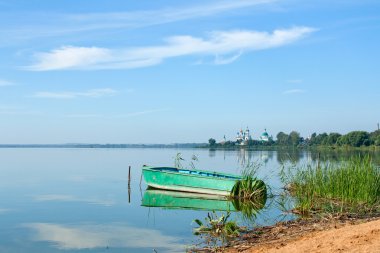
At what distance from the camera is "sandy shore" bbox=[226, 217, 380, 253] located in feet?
29.0

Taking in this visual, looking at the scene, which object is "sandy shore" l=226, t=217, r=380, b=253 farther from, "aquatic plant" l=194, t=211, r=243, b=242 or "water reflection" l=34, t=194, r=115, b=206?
"water reflection" l=34, t=194, r=115, b=206

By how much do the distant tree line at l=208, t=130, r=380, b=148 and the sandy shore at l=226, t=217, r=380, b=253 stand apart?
99.2m

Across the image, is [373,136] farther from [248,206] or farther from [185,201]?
[248,206]

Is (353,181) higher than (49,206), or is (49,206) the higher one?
(353,181)

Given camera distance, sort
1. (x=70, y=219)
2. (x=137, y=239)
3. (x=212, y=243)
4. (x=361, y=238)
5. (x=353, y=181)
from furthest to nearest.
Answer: (x=70, y=219) → (x=353, y=181) → (x=137, y=239) → (x=212, y=243) → (x=361, y=238)

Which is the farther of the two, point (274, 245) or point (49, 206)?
point (49, 206)

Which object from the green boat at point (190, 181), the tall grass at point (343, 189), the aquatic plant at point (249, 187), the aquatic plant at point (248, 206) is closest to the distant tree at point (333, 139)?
the green boat at point (190, 181)

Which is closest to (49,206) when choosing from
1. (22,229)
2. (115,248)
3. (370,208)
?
(22,229)

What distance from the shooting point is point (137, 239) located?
49.8 feet

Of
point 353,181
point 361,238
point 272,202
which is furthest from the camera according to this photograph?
point 272,202

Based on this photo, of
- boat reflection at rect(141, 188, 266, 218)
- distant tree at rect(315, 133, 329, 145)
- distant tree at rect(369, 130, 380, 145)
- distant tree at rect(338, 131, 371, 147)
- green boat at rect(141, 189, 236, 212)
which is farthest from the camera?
distant tree at rect(315, 133, 329, 145)

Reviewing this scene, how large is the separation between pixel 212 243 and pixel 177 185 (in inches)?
557

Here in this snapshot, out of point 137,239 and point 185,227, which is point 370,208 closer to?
point 185,227

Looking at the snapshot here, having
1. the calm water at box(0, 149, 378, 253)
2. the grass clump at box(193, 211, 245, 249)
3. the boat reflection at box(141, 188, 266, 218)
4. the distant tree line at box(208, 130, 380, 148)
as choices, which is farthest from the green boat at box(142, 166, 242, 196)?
the distant tree line at box(208, 130, 380, 148)
